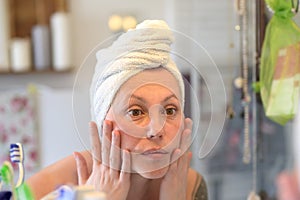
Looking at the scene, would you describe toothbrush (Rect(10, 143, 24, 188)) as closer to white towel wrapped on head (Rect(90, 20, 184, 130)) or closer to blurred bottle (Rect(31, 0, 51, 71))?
white towel wrapped on head (Rect(90, 20, 184, 130))

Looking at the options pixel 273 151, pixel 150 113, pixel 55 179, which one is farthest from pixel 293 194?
pixel 273 151

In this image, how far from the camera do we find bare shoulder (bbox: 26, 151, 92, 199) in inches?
22.1

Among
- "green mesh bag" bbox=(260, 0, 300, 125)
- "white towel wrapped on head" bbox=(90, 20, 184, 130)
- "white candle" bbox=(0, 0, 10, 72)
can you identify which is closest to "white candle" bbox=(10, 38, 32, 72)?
"white candle" bbox=(0, 0, 10, 72)

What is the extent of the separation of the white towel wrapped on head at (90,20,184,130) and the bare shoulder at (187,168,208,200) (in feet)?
0.51

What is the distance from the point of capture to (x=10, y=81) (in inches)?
79.0

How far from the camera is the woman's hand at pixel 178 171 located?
558 mm

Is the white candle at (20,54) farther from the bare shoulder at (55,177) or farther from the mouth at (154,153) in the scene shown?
the mouth at (154,153)

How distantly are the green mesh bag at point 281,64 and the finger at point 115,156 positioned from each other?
312 mm

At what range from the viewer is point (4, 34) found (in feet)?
6.23

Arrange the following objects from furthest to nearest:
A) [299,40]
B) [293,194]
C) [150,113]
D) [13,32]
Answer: [13,32]
[299,40]
[150,113]
[293,194]

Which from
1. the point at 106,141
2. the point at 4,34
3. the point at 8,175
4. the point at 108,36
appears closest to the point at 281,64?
the point at 106,141

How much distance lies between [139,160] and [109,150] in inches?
1.4

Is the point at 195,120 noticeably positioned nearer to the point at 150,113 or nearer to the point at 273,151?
the point at 150,113

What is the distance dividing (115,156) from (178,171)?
89 mm
